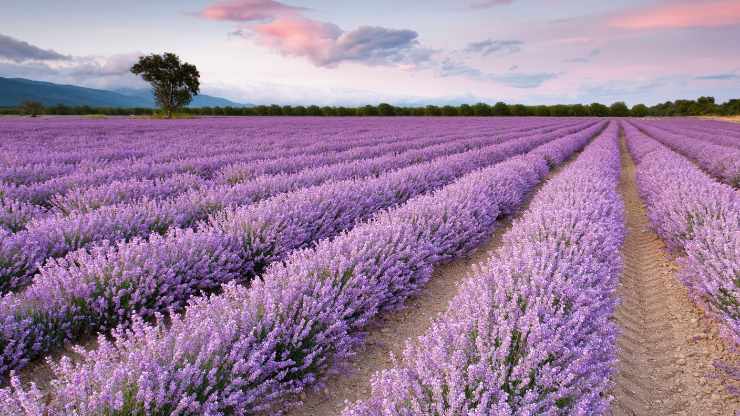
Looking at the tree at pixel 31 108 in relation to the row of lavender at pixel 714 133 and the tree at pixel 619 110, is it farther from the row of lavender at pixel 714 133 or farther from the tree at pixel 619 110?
the tree at pixel 619 110

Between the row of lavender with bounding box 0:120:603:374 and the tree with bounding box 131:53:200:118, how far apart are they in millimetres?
47158

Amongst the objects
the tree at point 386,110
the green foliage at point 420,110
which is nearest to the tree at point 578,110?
the green foliage at point 420,110

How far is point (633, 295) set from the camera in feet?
12.3

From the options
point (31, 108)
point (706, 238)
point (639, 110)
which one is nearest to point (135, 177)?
point (706, 238)

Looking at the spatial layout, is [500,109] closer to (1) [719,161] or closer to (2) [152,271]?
(1) [719,161]

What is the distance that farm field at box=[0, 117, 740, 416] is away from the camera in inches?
65.6

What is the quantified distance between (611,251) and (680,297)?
3.21 ft

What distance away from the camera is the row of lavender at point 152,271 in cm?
244

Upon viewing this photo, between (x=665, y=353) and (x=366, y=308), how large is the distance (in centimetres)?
211

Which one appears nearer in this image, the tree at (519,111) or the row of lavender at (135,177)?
the row of lavender at (135,177)

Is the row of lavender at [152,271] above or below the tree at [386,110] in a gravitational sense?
below

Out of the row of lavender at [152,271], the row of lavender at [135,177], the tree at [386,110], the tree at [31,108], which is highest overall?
the tree at [386,110]

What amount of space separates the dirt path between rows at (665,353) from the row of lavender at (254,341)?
1.57 meters

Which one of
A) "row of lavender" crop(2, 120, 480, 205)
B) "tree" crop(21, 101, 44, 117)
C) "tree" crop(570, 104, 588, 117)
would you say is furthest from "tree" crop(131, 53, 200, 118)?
"tree" crop(570, 104, 588, 117)
